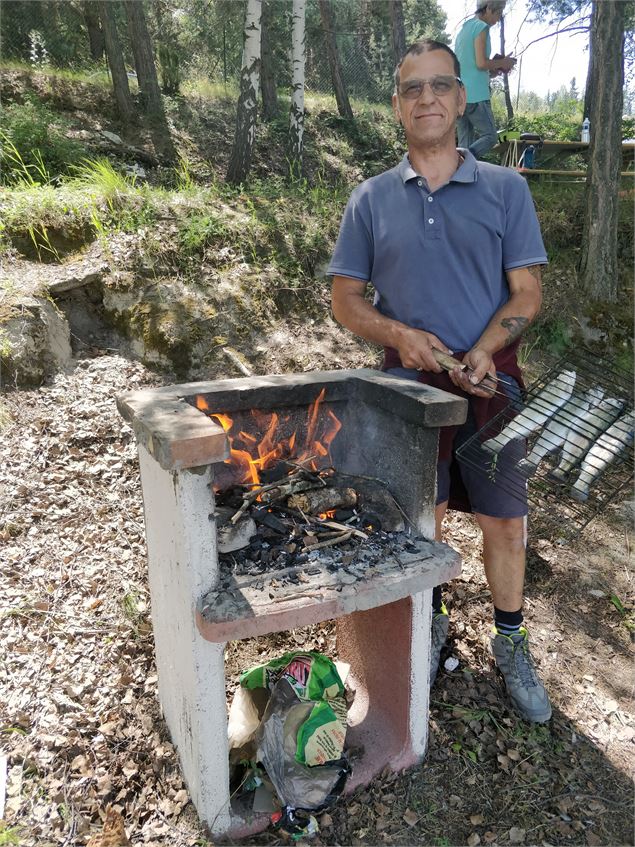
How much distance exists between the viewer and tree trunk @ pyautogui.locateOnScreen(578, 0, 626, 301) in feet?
18.7

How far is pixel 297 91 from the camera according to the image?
8500 millimetres

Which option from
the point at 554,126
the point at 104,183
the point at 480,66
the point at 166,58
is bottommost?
the point at 104,183

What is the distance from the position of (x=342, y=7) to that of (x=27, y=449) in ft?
80.4

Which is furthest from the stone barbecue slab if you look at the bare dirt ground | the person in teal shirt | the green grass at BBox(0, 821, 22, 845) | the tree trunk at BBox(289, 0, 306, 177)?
the tree trunk at BBox(289, 0, 306, 177)

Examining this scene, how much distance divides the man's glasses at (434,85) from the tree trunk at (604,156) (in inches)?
177

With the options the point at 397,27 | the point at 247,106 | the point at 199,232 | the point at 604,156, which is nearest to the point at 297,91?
the point at 247,106

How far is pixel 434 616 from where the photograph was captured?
3.00 meters

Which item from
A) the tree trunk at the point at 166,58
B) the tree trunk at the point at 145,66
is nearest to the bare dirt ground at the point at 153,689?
the tree trunk at the point at 145,66

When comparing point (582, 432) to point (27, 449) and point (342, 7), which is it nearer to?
point (27, 449)

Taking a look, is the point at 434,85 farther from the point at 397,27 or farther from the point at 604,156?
the point at 397,27

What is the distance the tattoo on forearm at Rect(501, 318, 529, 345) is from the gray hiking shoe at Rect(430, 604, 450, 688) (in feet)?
4.82

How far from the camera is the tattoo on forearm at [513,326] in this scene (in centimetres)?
244

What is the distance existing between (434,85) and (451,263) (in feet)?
2.48

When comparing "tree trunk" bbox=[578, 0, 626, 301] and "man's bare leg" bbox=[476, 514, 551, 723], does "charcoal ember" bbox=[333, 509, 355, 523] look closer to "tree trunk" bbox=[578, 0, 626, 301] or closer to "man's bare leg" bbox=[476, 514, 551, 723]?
"man's bare leg" bbox=[476, 514, 551, 723]
